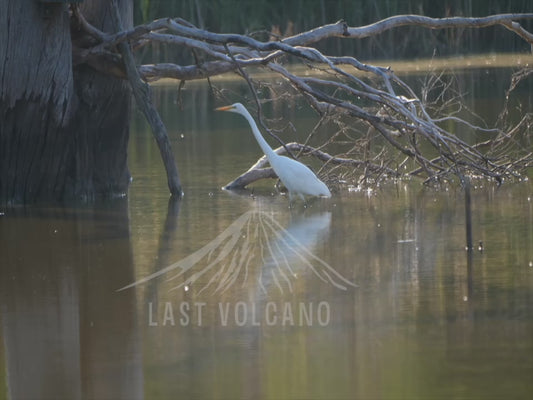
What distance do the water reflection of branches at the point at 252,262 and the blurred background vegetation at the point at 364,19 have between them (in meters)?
27.2

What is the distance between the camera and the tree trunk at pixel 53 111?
12344 millimetres

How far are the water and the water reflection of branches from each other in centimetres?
2

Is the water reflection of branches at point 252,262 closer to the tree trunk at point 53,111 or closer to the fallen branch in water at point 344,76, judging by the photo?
the fallen branch in water at point 344,76

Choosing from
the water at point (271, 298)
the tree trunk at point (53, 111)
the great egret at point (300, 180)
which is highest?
the tree trunk at point (53, 111)

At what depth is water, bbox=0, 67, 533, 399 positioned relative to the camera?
21.3 feet

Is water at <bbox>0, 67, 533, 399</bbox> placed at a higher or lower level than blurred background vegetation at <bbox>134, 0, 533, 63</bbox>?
lower

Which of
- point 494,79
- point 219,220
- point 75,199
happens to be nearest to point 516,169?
point 219,220

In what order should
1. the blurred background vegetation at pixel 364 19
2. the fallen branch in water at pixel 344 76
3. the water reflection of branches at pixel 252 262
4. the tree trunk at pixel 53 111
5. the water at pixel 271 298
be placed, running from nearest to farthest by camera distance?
Result: the water at pixel 271 298, the water reflection of branches at pixel 252 262, the fallen branch in water at pixel 344 76, the tree trunk at pixel 53 111, the blurred background vegetation at pixel 364 19

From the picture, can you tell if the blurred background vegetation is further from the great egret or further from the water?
the water

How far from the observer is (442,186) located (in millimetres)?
13148

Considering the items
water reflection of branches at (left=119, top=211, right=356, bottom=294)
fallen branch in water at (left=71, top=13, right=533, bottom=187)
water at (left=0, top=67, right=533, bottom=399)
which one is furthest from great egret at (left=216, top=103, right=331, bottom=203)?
water reflection of branches at (left=119, top=211, right=356, bottom=294)

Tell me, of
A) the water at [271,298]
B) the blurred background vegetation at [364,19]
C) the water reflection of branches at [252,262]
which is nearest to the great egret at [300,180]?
the water at [271,298]

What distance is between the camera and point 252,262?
9.48 m

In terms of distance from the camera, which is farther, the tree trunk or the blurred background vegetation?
the blurred background vegetation
